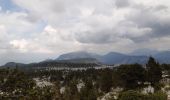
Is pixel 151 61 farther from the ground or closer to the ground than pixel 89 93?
farther from the ground

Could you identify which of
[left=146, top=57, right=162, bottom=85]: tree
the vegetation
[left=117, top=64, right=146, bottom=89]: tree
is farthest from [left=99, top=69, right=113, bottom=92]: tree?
[left=146, top=57, right=162, bottom=85]: tree

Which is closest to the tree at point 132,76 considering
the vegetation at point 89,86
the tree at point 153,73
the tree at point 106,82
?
the vegetation at point 89,86

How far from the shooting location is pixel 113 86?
12062 centimetres

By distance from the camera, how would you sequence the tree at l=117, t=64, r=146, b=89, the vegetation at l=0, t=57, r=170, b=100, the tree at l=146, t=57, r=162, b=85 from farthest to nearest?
the tree at l=146, t=57, r=162, b=85 < the tree at l=117, t=64, r=146, b=89 < the vegetation at l=0, t=57, r=170, b=100

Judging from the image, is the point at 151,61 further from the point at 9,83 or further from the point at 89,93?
the point at 9,83

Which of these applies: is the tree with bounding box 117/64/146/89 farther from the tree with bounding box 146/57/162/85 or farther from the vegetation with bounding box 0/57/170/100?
the tree with bounding box 146/57/162/85

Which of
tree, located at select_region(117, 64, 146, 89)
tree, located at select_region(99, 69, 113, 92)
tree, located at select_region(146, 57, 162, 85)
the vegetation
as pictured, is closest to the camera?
the vegetation

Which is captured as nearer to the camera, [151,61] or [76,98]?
[76,98]

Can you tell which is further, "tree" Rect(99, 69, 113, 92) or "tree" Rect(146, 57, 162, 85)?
"tree" Rect(99, 69, 113, 92)

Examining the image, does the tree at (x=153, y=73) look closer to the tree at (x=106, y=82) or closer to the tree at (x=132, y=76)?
the tree at (x=132, y=76)

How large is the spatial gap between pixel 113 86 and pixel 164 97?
56874 mm

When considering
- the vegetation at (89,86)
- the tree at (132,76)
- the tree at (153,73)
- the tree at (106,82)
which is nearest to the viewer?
the vegetation at (89,86)

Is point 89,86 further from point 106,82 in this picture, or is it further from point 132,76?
point 106,82

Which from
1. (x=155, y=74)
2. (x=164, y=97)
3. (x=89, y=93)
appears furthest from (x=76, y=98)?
(x=155, y=74)
